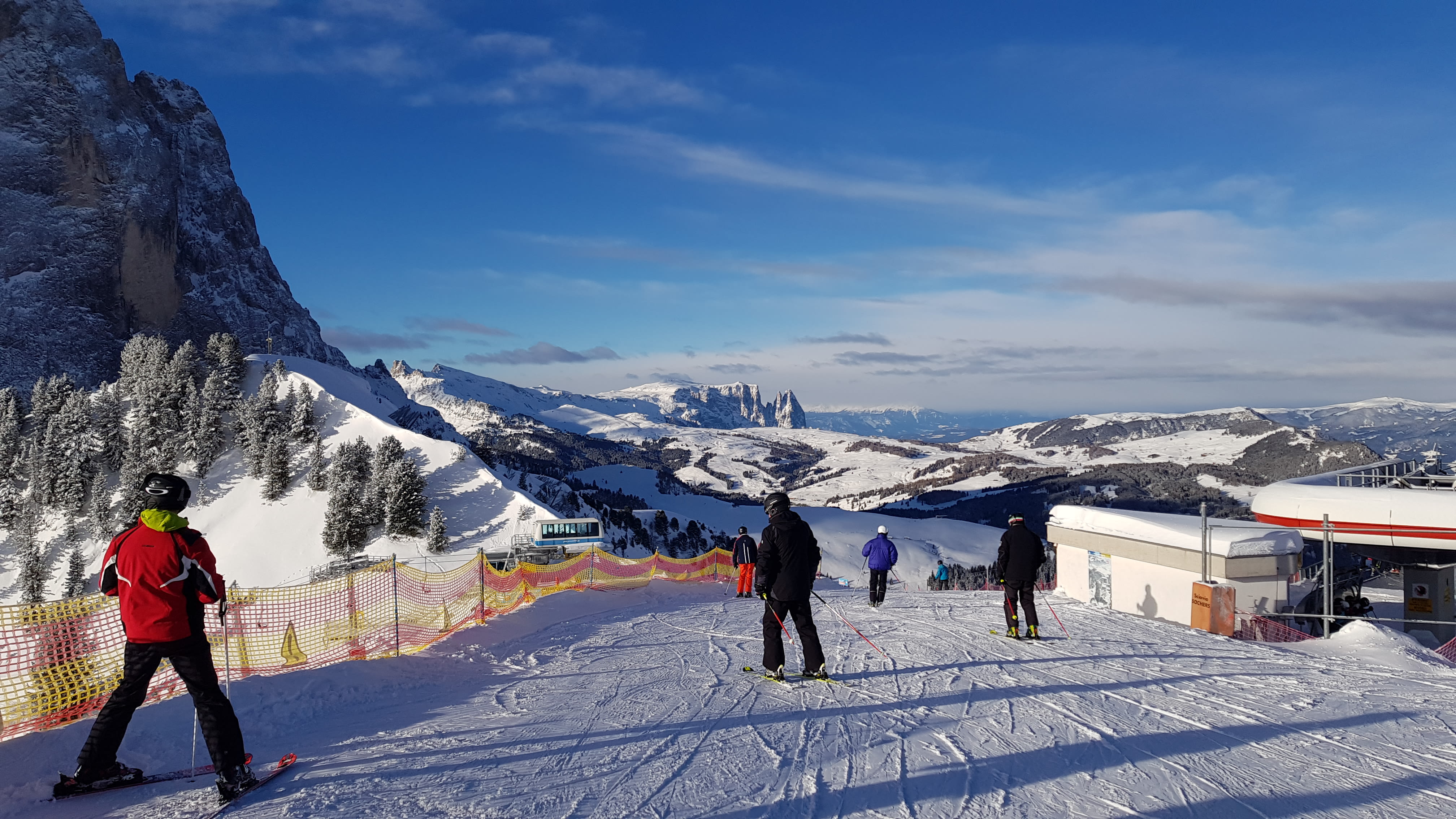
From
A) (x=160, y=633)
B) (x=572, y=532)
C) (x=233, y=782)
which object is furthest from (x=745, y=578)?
(x=572, y=532)

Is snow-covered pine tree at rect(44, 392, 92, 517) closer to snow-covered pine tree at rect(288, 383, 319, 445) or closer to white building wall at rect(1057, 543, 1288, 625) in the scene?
snow-covered pine tree at rect(288, 383, 319, 445)

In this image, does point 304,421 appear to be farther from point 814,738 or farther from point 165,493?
point 814,738

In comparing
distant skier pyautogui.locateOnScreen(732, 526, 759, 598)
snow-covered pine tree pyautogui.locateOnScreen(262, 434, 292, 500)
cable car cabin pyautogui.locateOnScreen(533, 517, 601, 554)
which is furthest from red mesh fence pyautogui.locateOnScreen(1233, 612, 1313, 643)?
snow-covered pine tree pyautogui.locateOnScreen(262, 434, 292, 500)

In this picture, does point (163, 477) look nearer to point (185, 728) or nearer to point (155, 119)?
point (185, 728)

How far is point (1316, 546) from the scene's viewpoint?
25.5 metres

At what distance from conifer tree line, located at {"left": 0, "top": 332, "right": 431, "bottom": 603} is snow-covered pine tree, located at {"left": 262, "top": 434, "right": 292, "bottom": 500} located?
0.08 m

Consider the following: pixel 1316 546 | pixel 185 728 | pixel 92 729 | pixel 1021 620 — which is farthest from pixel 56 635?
pixel 1316 546

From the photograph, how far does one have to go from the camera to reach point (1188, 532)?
15750mm

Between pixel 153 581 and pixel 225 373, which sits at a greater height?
pixel 225 373

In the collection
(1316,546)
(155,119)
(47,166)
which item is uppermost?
(155,119)

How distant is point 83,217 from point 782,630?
14281 cm

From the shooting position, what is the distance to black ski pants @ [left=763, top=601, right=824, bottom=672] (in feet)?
27.2

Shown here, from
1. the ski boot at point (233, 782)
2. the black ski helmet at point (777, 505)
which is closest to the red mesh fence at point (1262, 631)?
the black ski helmet at point (777, 505)

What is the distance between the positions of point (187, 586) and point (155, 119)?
166835 mm
